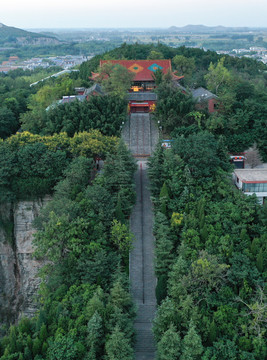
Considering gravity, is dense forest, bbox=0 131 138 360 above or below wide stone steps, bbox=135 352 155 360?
above

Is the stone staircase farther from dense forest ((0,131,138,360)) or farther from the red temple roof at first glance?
the red temple roof

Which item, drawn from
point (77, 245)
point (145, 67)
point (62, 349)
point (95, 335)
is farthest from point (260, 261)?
point (145, 67)

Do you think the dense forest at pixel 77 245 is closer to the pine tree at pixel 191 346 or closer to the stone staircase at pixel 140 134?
the pine tree at pixel 191 346

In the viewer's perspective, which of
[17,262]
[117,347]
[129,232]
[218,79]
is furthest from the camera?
[218,79]

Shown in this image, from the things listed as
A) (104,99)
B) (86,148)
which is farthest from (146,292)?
(104,99)

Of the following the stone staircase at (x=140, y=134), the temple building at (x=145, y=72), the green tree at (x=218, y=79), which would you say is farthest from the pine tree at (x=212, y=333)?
the temple building at (x=145, y=72)

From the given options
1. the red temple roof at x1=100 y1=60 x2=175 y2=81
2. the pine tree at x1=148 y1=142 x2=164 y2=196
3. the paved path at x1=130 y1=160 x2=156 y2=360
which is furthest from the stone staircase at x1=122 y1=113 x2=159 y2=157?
the red temple roof at x1=100 y1=60 x2=175 y2=81

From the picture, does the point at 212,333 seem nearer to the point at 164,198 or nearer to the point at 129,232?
the point at 129,232
